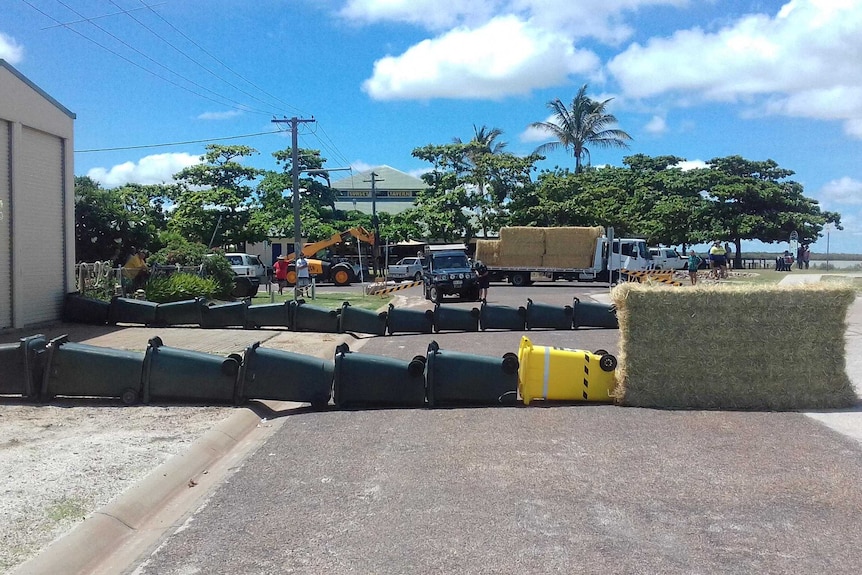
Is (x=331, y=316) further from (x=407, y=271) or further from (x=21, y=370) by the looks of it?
(x=407, y=271)

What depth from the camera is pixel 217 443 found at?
758cm

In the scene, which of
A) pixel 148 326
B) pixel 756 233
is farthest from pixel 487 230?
pixel 148 326

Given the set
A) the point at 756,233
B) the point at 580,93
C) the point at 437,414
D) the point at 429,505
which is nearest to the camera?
the point at 429,505

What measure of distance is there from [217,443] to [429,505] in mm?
2822

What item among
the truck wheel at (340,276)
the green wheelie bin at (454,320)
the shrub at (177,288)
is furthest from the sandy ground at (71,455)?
the truck wheel at (340,276)

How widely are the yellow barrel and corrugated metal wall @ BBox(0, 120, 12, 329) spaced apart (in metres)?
11.9

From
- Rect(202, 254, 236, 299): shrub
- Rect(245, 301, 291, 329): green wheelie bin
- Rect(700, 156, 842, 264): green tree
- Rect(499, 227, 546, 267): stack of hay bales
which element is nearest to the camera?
Rect(245, 301, 291, 329): green wheelie bin

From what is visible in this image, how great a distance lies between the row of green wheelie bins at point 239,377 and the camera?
9.06m

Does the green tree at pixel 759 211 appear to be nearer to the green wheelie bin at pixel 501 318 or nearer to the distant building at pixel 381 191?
the distant building at pixel 381 191

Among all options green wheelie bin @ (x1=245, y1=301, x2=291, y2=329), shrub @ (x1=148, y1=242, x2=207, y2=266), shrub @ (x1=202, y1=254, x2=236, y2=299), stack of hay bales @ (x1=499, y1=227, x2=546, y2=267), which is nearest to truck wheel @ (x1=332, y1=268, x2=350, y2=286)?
stack of hay bales @ (x1=499, y1=227, x2=546, y2=267)

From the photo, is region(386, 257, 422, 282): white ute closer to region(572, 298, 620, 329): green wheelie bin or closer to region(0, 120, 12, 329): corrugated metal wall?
region(572, 298, 620, 329): green wheelie bin

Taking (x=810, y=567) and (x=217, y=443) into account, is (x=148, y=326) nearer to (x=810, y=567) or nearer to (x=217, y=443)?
(x=217, y=443)

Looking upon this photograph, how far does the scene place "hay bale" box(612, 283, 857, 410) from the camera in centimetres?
888

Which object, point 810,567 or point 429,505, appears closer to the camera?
point 810,567
